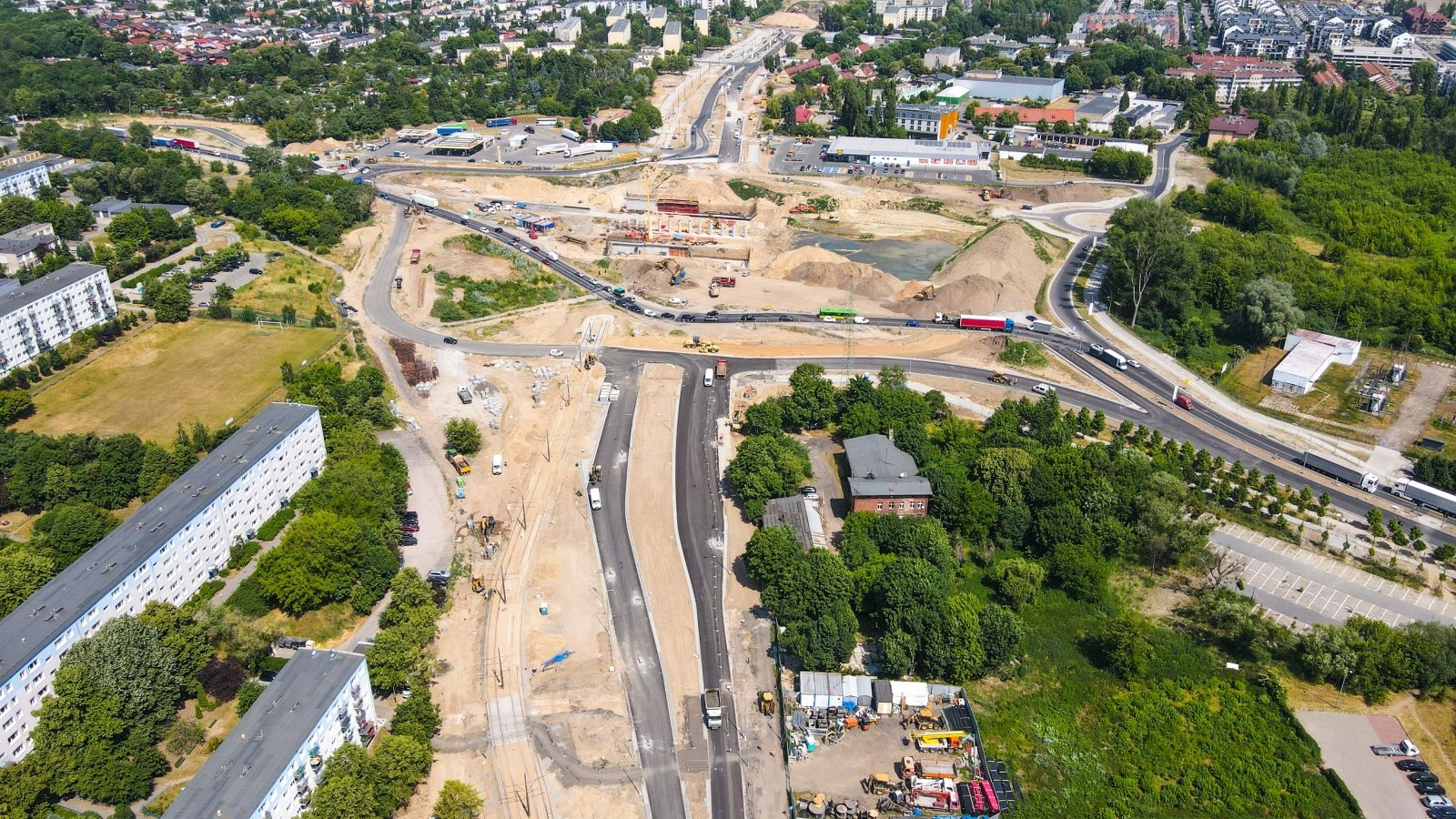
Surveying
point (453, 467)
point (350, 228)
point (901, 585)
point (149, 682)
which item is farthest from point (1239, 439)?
point (350, 228)

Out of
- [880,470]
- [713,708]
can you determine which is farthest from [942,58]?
[713,708]

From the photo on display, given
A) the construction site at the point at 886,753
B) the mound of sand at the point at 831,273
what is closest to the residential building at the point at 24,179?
the mound of sand at the point at 831,273

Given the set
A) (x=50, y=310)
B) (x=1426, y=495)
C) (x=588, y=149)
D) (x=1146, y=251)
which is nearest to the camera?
(x=1426, y=495)

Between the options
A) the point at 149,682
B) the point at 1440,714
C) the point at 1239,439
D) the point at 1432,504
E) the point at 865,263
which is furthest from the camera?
the point at 865,263

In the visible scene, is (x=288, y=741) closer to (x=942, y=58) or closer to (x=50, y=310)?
(x=50, y=310)

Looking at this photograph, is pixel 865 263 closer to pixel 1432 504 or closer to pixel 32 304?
pixel 1432 504
